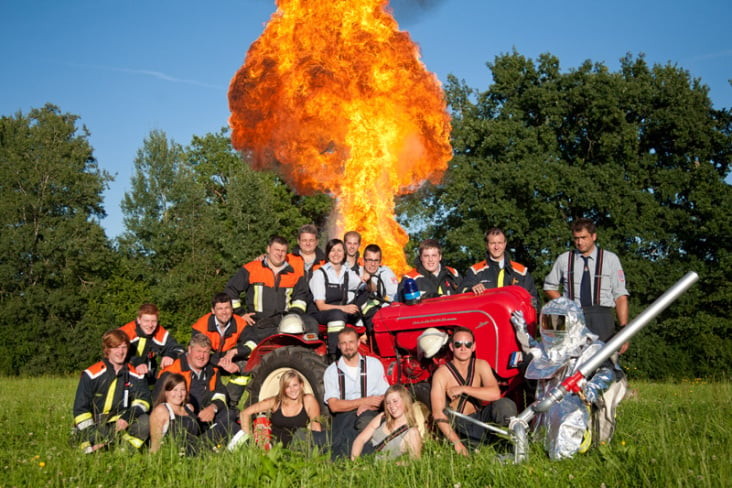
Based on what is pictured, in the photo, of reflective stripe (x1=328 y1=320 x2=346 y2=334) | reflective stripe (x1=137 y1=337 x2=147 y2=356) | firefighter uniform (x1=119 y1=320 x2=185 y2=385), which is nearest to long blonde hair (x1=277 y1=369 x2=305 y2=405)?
reflective stripe (x1=328 y1=320 x2=346 y2=334)

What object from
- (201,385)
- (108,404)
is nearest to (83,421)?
(108,404)

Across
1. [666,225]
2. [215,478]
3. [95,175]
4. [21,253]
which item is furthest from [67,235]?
[215,478]

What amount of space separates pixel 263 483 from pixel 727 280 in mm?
21466

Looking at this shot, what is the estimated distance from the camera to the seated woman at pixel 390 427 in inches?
188

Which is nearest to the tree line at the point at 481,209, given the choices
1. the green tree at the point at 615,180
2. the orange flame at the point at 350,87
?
the green tree at the point at 615,180

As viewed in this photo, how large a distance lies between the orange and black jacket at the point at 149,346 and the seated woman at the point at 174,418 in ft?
3.50

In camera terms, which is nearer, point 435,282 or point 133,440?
point 133,440

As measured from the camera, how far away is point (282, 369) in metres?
6.30

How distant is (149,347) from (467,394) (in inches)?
147

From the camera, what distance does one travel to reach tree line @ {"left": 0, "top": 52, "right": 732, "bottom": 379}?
21.5m

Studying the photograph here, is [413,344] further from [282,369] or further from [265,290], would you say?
[265,290]

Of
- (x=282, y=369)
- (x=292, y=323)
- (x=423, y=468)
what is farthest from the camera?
A: (x=292, y=323)

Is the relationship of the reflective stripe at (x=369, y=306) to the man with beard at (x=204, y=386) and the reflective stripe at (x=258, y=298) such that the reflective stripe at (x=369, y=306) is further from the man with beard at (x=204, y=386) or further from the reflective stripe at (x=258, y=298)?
the man with beard at (x=204, y=386)

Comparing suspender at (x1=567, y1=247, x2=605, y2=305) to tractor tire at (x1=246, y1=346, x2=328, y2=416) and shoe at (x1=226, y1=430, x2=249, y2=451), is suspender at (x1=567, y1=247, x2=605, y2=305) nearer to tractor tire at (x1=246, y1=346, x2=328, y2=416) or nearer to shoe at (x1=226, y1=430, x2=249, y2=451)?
tractor tire at (x1=246, y1=346, x2=328, y2=416)
